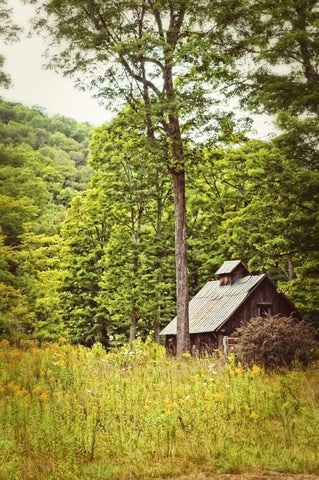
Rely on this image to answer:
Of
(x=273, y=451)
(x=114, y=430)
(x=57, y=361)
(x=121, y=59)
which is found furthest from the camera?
(x=121, y=59)

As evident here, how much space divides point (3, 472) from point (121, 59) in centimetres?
1295

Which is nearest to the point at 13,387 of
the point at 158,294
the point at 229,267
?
the point at 158,294

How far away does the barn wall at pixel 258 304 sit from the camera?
82.4 ft

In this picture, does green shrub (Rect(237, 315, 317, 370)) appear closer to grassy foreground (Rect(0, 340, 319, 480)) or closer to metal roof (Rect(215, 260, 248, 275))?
grassy foreground (Rect(0, 340, 319, 480))

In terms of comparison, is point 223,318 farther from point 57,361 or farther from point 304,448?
point 304,448

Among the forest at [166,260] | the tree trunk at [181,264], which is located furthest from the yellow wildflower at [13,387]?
the tree trunk at [181,264]

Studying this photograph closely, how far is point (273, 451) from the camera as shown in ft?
18.7

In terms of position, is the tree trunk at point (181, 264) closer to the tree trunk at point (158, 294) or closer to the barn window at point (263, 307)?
the tree trunk at point (158, 294)

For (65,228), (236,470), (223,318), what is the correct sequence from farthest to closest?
(65,228) < (223,318) < (236,470)

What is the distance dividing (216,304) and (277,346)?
14.0 meters

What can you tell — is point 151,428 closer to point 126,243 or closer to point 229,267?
point 229,267

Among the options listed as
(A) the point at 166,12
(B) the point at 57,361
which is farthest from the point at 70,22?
(B) the point at 57,361

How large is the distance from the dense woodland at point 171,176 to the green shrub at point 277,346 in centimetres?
347

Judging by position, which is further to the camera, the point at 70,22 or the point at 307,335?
the point at 70,22
